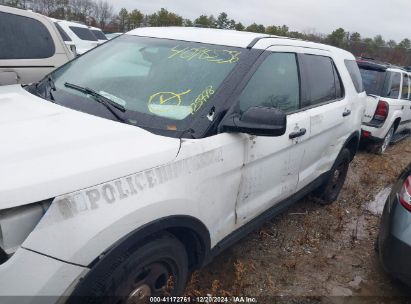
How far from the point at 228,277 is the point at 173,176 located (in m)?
1.41

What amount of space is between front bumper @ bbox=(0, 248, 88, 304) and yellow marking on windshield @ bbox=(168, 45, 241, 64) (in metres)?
1.69

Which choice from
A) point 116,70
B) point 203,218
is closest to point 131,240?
point 203,218

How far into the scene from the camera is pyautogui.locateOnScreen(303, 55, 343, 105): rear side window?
3.53 m

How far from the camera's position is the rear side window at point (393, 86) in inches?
281

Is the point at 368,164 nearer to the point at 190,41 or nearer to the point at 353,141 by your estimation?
the point at 353,141

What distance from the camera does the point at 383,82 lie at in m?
7.15

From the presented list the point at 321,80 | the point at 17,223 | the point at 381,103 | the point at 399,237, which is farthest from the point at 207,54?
the point at 381,103

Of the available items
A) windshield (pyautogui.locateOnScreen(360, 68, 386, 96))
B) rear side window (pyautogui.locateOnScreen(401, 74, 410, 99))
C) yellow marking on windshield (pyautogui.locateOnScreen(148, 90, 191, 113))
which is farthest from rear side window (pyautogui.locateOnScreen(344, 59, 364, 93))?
rear side window (pyautogui.locateOnScreen(401, 74, 410, 99))

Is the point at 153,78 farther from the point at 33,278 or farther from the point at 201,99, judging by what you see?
the point at 33,278

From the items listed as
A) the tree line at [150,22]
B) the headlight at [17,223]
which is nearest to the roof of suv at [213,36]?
the headlight at [17,223]

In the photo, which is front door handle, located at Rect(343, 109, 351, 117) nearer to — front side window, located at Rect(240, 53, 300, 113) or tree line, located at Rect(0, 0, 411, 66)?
front side window, located at Rect(240, 53, 300, 113)

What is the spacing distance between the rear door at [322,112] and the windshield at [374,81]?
317 cm

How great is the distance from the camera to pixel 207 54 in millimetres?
2787

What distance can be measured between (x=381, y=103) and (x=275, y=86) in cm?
475
